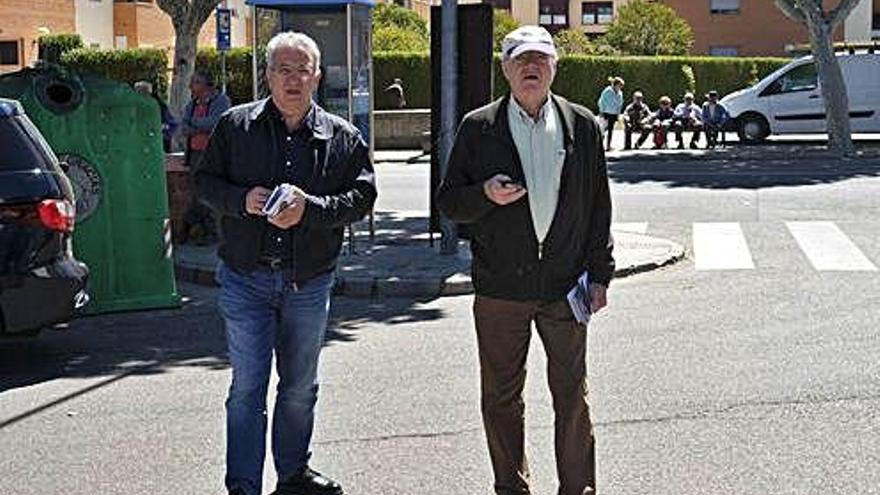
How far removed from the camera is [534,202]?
4656 mm

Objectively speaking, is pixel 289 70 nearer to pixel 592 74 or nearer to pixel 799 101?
pixel 799 101

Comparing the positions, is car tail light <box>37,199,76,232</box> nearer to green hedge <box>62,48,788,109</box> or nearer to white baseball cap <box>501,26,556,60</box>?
white baseball cap <box>501,26,556,60</box>

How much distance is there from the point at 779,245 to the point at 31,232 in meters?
8.00

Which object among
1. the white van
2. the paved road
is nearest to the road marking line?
the paved road

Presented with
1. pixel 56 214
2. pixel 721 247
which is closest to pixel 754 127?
pixel 721 247

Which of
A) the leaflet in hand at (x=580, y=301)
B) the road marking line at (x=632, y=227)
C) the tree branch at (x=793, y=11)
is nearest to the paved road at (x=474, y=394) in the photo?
the leaflet in hand at (x=580, y=301)

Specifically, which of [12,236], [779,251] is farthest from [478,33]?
[12,236]

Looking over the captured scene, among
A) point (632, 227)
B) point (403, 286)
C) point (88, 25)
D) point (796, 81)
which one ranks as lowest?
point (403, 286)

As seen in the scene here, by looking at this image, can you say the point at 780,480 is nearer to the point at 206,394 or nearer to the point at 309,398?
the point at 309,398

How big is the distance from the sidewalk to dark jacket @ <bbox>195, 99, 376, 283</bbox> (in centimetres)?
595

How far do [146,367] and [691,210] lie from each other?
390 inches

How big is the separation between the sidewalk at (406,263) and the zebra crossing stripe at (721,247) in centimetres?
29

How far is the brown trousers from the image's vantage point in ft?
15.6

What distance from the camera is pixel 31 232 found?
7516mm
